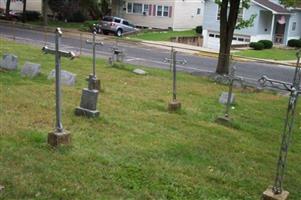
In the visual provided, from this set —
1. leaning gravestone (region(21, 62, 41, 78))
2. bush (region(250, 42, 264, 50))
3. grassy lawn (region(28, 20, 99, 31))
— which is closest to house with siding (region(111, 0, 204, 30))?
grassy lawn (region(28, 20, 99, 31))

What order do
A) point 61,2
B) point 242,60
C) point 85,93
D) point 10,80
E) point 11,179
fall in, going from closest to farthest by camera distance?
point 11,179 → point 85,93 → point 10,80 → point 242,60 → point 61,2

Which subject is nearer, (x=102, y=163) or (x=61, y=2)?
(x=102, y=163)

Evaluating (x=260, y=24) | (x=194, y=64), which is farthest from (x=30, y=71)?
(x=260, y=24)

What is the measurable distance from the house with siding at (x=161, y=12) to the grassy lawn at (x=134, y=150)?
130ft

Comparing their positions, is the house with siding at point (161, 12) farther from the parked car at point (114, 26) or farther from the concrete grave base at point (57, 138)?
the concrete grave base at point (57, 138)

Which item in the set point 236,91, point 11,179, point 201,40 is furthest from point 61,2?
point 11,179

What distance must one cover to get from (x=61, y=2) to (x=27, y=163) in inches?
1856

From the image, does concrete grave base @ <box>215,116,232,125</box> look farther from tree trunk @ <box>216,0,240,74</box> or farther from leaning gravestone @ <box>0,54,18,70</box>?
tree trunk @ <box>216,0,240,74</box>

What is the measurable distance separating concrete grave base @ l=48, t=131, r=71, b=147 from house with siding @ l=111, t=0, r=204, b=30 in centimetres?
4563

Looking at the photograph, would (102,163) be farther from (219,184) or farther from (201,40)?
(201,40)

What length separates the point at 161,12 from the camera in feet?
172

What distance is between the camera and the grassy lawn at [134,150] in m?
6.28

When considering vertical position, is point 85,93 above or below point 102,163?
above

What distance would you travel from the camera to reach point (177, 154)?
8031 mm
